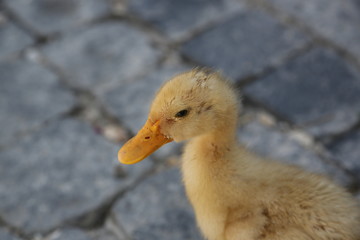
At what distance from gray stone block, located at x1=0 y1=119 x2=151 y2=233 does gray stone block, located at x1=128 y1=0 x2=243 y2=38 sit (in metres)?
0.87

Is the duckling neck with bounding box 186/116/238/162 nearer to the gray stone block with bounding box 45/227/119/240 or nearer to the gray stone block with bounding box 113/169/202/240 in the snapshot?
the gray stone block with bounding box 113/169/202/240

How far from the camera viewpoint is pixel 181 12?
3340mm

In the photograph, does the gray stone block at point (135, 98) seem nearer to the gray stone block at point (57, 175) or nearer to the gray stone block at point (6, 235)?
the gray stone block at point (57, 175)

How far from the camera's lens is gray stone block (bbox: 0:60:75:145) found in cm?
272

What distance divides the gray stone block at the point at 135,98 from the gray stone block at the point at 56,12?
62 centimetres

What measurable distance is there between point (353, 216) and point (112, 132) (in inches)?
49.7

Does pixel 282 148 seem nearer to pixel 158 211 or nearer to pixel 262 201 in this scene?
pixel 158 211

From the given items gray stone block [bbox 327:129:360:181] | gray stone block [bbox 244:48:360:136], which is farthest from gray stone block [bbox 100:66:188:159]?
gray stone block [bbox 327:129:360:181]

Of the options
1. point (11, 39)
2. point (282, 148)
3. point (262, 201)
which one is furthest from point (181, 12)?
point (262, 201)

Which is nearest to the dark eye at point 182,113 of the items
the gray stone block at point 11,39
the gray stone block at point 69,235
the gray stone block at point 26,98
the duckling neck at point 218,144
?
the duckling neck at point 218,144

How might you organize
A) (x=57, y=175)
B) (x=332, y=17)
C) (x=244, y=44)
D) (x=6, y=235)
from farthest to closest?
1. (x=332, y=17)
2. (x=244, y=44)
3. (x=57, y=175)
4. (x=6, y=235)

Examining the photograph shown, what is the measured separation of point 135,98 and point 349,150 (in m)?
1.03

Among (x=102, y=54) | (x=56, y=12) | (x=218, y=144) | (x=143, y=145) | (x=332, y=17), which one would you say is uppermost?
(x=56, y=12)

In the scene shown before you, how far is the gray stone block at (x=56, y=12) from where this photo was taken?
3281 millimetres
